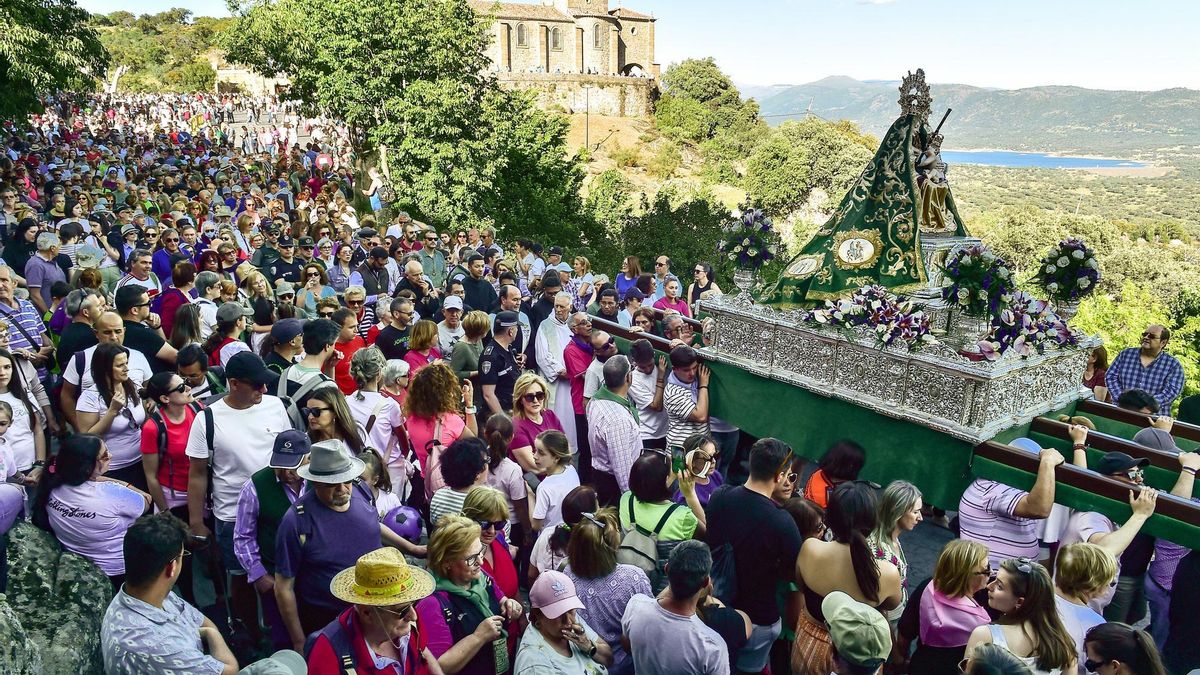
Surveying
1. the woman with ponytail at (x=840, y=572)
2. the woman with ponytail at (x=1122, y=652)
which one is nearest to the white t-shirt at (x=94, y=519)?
the woman with ponytail at (x=840, y=572)

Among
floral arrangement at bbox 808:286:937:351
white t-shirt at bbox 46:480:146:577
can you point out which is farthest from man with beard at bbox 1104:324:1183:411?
white t-shirt at bbox 46:480:146:577

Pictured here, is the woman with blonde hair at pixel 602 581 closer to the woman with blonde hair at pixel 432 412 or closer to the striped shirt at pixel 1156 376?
the woman with blonde hair at pixel 432 412

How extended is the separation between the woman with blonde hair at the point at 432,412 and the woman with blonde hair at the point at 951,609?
287 cm

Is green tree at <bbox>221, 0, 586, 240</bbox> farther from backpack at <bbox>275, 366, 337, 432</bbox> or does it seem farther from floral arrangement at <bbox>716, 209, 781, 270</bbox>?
backpack at <bbox>275, 366, 337, 432</bbox>

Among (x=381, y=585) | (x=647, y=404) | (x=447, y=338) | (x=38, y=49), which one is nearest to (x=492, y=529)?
(x=381, y=585)

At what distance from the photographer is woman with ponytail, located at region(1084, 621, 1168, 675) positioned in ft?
10.7

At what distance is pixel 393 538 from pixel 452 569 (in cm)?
91

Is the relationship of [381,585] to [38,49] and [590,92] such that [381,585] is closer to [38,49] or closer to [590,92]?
[38,49]

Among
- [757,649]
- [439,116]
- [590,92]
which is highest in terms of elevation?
[590,92]

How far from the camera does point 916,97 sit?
23.1ft

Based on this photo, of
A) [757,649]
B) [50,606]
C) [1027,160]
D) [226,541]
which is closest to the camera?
[50,606]

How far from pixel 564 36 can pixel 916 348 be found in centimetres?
7662

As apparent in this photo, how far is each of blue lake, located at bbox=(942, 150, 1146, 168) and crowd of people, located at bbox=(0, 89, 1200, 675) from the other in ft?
376

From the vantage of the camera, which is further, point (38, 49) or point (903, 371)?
point (38, 49)
